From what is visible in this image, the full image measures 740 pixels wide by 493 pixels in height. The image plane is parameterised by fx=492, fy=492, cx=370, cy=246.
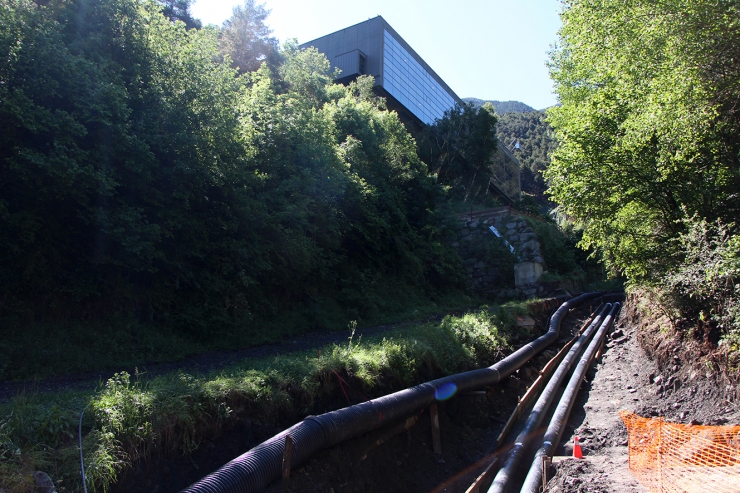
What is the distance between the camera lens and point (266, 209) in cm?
1392

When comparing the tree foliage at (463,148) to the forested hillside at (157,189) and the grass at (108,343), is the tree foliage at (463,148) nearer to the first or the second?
the forested hillside at (157,189)

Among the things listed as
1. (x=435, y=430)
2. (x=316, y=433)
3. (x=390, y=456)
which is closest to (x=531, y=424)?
(x=435, y=430)

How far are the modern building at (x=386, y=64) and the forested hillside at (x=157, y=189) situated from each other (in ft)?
70.1

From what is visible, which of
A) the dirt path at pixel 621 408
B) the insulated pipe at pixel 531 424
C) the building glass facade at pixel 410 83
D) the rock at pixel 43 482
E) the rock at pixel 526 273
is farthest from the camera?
the building glass facade at pixel 410 83

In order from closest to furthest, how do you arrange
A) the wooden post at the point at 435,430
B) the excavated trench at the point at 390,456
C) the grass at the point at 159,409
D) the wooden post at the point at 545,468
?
the grass at the point at 159,409
the excavated trench at the point at 390,456
the wooden post at the point at 545,468
the wooden post at the point at 435,430

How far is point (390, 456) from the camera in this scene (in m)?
6.78

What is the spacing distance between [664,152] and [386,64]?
3269 cm

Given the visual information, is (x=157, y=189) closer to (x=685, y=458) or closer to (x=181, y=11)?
(x=685, y=458)

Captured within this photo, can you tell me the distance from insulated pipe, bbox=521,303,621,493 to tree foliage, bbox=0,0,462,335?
284 inches

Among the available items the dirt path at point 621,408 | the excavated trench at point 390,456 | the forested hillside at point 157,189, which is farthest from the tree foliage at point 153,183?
the dirt path at point 621,408

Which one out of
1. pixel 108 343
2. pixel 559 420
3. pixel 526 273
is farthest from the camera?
pixel 526 273

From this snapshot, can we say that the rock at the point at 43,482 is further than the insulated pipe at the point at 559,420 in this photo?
No

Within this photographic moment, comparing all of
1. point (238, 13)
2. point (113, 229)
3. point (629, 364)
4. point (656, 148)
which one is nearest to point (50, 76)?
point (113, 229)

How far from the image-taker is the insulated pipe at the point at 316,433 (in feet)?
13.4
